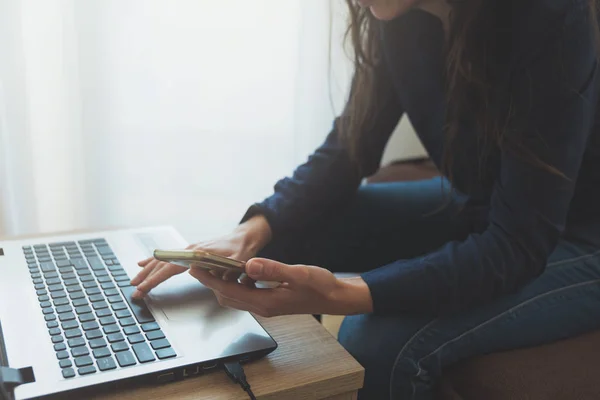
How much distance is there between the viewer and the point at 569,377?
2.39 feet

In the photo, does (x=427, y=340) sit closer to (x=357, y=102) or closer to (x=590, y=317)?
(x=590, y=317)

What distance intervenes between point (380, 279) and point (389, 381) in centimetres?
13

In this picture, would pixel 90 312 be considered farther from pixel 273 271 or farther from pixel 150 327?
pixel 273 271

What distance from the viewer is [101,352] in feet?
1.93

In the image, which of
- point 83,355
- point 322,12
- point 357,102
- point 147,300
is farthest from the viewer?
point 322,12

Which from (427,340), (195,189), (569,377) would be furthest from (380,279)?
(195,189)

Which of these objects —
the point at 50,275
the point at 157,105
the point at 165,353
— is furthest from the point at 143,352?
the point at 157,105

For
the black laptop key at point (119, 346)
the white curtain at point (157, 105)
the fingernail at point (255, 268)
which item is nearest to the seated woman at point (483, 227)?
the fingernail at point (255, 268)

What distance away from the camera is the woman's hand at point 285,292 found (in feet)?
2.15

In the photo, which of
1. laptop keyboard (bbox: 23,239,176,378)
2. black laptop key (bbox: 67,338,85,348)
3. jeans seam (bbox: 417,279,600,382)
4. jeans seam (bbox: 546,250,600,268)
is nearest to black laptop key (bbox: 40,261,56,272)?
laptop keyboard (bbox: 23,239,176,378)

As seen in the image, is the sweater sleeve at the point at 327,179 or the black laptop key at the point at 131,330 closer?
the black laptop key at the point at 131,330

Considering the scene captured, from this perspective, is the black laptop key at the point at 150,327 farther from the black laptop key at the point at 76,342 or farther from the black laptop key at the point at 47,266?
the black laptop key at the point at 47,266

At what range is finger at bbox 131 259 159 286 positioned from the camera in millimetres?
745

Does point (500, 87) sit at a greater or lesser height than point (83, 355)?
greater
